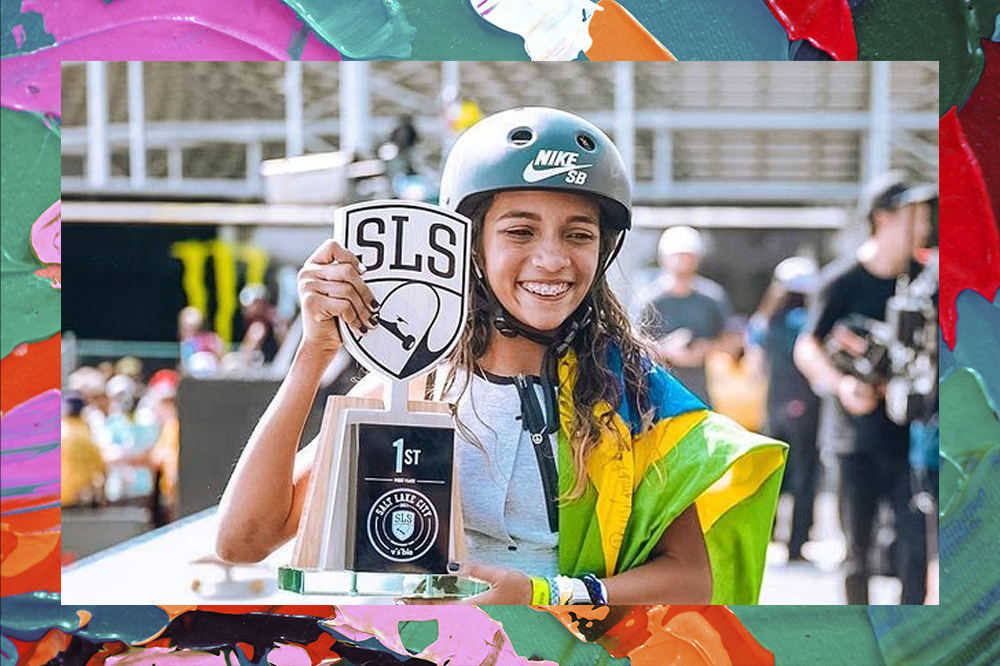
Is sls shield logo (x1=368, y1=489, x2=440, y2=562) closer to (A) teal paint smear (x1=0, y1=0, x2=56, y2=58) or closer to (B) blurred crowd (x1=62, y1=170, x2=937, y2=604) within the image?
(B) blurred crowd (x1=62, y1=170, x2=937, y2=604)

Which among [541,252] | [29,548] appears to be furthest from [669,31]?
[29,548]

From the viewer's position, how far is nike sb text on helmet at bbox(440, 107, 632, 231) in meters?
3.75

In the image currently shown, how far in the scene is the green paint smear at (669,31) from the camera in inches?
150

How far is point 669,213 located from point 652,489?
686 mm

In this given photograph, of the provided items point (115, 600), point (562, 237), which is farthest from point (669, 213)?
point (115, 600)

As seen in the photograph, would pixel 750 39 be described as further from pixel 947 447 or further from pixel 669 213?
pixel 947 447

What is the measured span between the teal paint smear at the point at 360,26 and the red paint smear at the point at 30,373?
1015mm

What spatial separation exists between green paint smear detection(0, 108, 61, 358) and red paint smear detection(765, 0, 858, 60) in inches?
72.5

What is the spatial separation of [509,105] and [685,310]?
2.20 ft

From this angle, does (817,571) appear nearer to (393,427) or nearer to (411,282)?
(393,427)

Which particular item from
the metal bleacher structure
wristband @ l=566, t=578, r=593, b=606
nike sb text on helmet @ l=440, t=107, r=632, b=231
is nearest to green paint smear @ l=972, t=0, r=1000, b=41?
the metal bleacher structure

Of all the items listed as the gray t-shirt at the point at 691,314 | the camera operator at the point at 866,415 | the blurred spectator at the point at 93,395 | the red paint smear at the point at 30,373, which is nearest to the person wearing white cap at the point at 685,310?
the gray t-shirt at the point at 691,314

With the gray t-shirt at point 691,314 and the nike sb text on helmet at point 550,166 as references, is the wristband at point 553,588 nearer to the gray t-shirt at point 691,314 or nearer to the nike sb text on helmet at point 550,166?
the gray t-shirt at point 691,314

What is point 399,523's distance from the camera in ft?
12.3
